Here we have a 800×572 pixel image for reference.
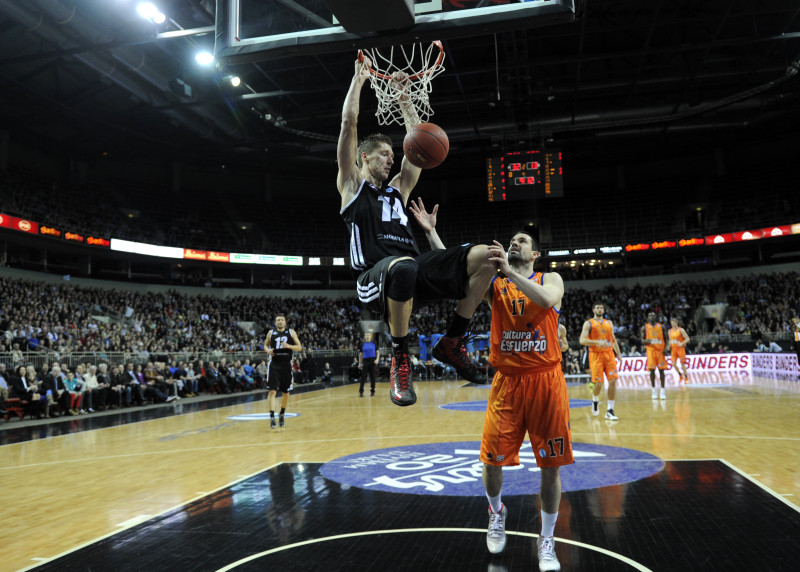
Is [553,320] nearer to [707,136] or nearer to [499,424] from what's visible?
[499,424]

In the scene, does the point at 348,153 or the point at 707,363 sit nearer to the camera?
the point at 348,153

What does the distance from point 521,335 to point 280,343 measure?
675cm

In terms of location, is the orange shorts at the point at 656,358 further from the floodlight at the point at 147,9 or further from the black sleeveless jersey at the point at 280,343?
the floodlight at the point at 147,9

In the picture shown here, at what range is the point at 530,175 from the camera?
19.8m

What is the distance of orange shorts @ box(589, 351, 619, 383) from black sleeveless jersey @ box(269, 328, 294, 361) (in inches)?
210

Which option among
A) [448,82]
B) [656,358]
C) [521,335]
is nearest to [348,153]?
[521,335]

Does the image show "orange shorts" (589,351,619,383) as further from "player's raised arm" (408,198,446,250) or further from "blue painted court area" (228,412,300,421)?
"player's raised arm" (408,198,446,250)

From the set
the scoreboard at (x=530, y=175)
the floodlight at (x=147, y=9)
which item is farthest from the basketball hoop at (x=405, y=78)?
the scoreboard at (x=530, y=175)

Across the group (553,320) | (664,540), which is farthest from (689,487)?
(553,320)

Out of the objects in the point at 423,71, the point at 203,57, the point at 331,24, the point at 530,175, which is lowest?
the point at 331,24

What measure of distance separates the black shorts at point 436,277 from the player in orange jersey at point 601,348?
7082 millimetres

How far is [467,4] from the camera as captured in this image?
394 centimetres

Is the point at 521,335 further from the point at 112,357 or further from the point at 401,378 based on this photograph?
the point at 112,357

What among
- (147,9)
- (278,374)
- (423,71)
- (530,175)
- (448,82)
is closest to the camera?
(423,71)
